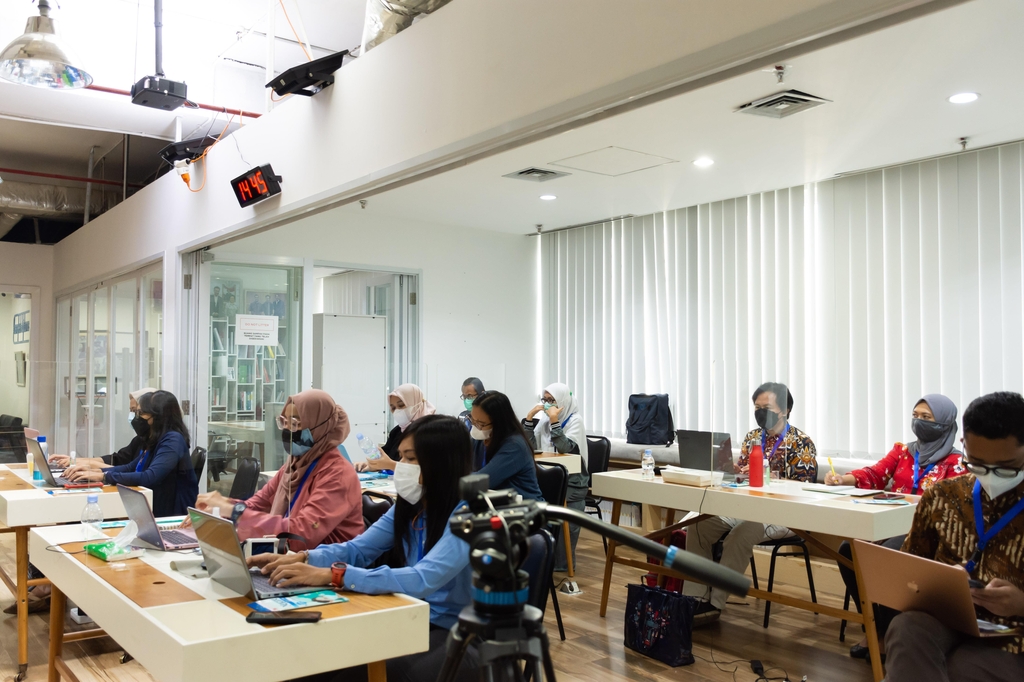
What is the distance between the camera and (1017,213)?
16.7 ft

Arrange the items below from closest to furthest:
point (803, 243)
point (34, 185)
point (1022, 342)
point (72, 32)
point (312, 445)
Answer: point (312, 445), point (1022, 342), point (72, 32), point (803, 243), point (34, 185)

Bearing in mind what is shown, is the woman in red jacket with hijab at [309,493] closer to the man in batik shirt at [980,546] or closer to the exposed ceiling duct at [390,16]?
the man in batik shirt at [980,546]

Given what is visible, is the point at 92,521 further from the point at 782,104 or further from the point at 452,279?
the point at 452,279

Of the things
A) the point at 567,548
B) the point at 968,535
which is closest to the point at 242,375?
the point at 567,548

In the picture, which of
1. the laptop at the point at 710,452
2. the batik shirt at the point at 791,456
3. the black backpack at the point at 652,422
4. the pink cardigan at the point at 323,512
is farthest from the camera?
the black backpack at the point at 652,422

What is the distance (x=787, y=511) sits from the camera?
3807mm

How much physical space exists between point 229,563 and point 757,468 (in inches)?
117

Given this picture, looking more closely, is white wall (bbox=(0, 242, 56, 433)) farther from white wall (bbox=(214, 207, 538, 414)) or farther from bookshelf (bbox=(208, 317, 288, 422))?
white wall (bbox=(214, 207, 538, 414))

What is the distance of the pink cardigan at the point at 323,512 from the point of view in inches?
122

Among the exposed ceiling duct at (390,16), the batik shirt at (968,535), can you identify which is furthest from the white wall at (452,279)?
the batik shirt at (968,535)

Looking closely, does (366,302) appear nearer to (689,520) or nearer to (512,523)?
(689,520)

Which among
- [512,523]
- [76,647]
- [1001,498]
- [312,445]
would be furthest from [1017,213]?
[76,647]

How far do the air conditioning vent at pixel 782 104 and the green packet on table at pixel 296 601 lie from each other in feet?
10.1

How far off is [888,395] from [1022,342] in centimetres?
90
